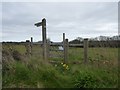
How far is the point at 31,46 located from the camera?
35.7 ft

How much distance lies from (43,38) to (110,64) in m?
3.77

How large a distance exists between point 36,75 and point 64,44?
4196 mm

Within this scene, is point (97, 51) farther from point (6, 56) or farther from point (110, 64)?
point (6, 56)

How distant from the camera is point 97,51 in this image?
829 centimetres

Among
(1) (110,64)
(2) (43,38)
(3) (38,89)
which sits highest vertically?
(2) (43,38)

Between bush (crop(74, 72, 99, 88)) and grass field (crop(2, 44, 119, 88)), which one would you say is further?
grass field (crop(2, 44, 119, 88))

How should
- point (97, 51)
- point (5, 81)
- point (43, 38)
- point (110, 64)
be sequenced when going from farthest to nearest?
point (43, 38)
point (97, 51)
point (110, 64)
point (5, 81)

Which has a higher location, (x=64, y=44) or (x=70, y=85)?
(x=64, y=44)

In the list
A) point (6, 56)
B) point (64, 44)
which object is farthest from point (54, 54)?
point (6, 56)

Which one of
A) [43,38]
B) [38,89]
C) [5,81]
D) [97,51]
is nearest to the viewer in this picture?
[38,89]

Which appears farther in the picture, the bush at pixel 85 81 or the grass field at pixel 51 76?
the grass field at pixel 51 76

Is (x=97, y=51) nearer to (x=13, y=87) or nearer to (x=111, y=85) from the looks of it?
(x=111, y=85)

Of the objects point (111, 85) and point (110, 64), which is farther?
point (110, 64)

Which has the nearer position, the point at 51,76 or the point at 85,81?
the point at 85,81
